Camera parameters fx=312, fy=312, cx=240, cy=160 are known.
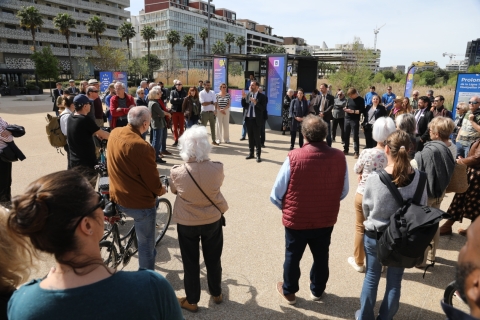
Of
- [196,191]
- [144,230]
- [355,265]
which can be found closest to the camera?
[196,191]

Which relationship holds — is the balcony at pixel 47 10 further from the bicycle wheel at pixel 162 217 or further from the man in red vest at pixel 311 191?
the man in red vest at pixel 311 191

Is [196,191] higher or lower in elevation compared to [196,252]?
higher

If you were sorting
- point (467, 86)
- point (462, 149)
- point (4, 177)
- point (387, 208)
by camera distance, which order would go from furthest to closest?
point (467, 86)
point (462, 149)
point (4, 177)
point (387, 208)

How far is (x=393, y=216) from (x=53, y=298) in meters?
2.21

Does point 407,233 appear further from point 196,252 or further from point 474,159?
point 474,159

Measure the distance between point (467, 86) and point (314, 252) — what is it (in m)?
9.04

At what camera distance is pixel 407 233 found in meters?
2.23

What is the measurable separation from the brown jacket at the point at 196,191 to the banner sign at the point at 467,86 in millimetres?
9564

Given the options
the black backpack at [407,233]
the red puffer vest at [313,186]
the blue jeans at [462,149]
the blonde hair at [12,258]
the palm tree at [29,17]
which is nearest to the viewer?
the blonde hair at [12,258]

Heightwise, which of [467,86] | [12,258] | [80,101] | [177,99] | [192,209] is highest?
[467,86]

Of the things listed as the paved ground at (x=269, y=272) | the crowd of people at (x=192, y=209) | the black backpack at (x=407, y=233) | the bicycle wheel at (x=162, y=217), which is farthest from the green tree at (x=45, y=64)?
the black backpack at (x=407, y=233)

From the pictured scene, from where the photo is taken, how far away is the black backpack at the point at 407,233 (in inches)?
86.9

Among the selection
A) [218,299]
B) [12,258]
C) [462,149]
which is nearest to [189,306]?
[218,299]

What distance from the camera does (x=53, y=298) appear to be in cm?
108
